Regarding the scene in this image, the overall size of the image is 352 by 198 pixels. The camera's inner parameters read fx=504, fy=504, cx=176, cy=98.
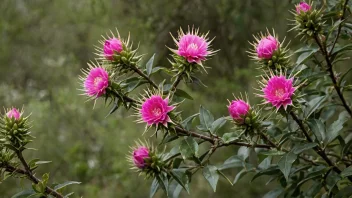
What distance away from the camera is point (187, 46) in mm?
1794

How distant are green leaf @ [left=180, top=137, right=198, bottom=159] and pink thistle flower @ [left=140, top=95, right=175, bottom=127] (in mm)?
156

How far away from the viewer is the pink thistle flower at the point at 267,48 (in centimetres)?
180

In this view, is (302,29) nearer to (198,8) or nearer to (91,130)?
(198,8)

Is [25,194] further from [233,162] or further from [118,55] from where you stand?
[233,162]

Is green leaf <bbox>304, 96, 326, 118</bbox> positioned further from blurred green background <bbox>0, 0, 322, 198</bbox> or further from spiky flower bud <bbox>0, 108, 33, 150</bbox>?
blurred green background <bbox>0, 0, 322, 198</bbox>

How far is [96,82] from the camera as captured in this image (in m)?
1.76

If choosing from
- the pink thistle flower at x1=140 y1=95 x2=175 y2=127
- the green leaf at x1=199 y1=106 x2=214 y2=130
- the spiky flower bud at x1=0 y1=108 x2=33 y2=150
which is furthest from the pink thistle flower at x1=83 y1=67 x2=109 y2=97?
the green leaf at x1=199 y1=106 x2=214 y2=130

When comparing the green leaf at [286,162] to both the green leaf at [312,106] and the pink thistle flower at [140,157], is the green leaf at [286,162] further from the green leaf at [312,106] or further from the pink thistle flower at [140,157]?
the pink thistle flower at [140,157]

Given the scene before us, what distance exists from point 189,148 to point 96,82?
15.8 inches

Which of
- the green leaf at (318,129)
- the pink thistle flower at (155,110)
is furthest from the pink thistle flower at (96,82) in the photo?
the green leaf at (318,129)

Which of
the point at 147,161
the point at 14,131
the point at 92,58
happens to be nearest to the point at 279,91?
the point at 147,161

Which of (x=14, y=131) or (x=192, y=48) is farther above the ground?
(x=192, y=48)

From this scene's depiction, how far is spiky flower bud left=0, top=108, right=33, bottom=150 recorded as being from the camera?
180 centimetres

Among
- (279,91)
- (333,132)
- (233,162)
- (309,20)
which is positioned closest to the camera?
(279,91)
